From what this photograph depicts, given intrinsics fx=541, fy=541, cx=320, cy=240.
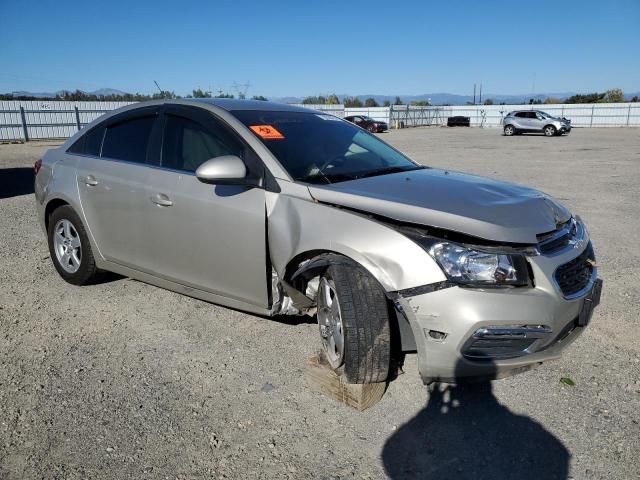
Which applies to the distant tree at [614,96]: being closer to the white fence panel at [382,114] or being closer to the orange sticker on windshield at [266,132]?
the white fence panel at [382,114]

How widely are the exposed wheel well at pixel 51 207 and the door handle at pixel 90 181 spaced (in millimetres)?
441

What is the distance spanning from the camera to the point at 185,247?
372 centimetres

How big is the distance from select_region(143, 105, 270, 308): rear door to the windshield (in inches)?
8.3

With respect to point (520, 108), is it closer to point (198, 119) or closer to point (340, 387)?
point (198, 119)

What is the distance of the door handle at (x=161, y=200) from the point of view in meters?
3.76

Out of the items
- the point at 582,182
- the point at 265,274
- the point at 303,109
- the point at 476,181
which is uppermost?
the point at 303,109

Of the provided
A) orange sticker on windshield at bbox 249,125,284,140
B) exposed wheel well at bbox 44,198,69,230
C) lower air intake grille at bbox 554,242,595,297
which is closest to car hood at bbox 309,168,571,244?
lower air intake grille at bbox 554,242,595,297

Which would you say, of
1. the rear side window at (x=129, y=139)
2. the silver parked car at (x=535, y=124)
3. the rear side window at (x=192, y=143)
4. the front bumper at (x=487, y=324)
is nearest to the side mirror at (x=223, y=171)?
the rear side window at (x=192, y=143)

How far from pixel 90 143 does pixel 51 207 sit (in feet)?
2.43

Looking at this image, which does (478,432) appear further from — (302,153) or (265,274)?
(302,153)

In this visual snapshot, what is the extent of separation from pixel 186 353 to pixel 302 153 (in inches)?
61.4

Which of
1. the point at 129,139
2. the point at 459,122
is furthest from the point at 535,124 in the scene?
the point at 129,139

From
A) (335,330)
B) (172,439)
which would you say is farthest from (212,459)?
(335,330)

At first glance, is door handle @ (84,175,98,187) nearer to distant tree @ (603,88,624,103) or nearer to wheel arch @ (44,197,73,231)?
wheel arch @ (44,197,73,231)
